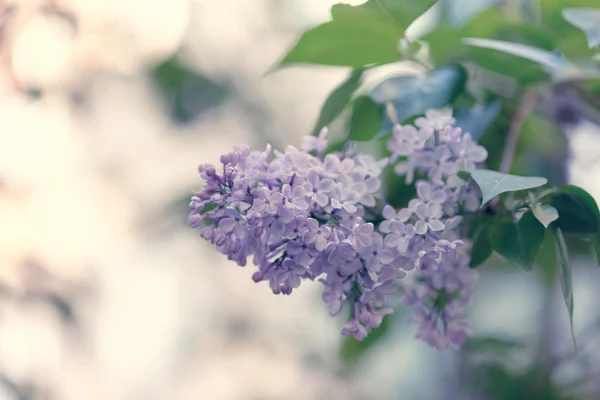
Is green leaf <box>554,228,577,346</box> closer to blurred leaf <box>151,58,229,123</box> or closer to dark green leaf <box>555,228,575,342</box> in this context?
dark green leaf <box>555,228,575,342</box>

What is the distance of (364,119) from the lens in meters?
0.44

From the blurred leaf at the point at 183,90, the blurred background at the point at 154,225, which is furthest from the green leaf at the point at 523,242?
the blurred leaf at the point at 183,90

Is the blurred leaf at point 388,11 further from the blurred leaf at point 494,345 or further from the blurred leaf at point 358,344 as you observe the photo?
the blurred leaf at point 494,345

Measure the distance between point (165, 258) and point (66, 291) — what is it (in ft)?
0.59

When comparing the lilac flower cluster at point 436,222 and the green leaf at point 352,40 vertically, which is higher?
the green leaf at point 352,40

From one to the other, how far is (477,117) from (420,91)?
45mm

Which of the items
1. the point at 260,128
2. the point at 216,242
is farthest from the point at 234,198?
the point at 260,128

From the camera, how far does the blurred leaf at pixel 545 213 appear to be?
35 centimetres

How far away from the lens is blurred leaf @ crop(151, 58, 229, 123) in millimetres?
1156

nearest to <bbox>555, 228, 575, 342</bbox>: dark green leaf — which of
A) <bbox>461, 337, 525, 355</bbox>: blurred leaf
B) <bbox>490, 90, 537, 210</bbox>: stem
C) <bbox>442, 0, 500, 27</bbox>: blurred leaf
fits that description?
<bbox>490, 90, 537, 210</bbox>: stem

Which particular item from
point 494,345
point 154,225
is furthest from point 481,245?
point 154,225

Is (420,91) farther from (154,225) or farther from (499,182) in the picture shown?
(154,225)

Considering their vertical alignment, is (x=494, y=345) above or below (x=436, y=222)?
below

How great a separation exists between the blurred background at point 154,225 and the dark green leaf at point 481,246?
2.03ft
